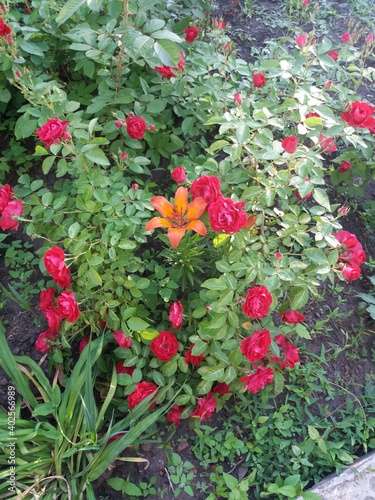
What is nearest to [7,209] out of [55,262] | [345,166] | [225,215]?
[55,262]

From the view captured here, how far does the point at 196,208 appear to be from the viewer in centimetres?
139

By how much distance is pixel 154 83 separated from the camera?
206cm

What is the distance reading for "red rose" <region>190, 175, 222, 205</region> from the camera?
135 centimetres

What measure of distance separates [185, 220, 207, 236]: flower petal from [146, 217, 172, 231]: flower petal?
0.07 m

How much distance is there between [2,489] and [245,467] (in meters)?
0.80

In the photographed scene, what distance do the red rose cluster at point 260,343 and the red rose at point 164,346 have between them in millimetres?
232

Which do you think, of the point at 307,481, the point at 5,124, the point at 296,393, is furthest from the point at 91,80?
the point at 307,481

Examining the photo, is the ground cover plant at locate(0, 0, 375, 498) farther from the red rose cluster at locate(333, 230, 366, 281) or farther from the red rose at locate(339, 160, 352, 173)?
the red rose at locate(339, 160, 352, 173)

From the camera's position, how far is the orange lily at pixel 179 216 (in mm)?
1361

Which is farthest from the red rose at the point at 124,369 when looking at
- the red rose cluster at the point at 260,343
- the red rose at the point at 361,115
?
the red rose at the point at 361,115

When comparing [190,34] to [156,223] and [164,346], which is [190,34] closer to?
[156,223]

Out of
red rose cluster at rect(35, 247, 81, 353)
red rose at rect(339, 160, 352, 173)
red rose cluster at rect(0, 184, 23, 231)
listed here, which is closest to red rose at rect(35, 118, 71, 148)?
red rose cluster at rect(0, 184, 23, 231)

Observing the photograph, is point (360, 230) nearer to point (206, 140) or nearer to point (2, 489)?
point (206, 140)

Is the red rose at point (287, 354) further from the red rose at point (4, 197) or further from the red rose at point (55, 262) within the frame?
the red rose at point (4, 197)
